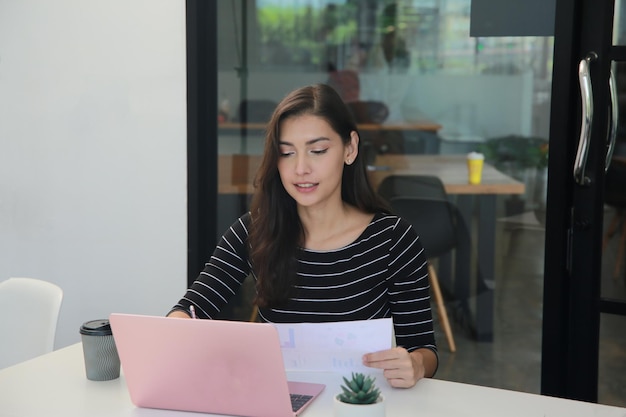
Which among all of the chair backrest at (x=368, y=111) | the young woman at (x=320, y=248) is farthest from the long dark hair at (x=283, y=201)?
the chair backrest at (x=368, y=111)

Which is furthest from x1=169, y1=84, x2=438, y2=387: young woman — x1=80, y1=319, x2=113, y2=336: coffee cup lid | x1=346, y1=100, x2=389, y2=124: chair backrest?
x1=346, y1=100, x2=389, y2=124: chair backrest

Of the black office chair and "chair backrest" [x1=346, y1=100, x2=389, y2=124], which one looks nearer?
the black office chair

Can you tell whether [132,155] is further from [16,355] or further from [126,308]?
[16,355]

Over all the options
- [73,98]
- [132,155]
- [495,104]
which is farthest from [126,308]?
[495,104]

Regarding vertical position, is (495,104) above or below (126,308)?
above

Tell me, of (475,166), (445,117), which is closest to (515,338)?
(475,166)

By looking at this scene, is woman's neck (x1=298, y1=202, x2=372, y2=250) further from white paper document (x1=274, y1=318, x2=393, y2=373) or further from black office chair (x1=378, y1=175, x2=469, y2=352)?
black office chair (x1=378, y1=175, x2=469, y2=352)

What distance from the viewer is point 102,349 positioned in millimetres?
2002

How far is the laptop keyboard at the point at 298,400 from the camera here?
1808 millimetres

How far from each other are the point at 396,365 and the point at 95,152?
2.02m

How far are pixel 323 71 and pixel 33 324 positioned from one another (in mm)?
1657

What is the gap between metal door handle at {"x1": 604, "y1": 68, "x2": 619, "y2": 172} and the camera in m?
2.84

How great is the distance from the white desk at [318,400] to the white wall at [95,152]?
1.50 metres

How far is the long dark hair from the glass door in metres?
0.78
